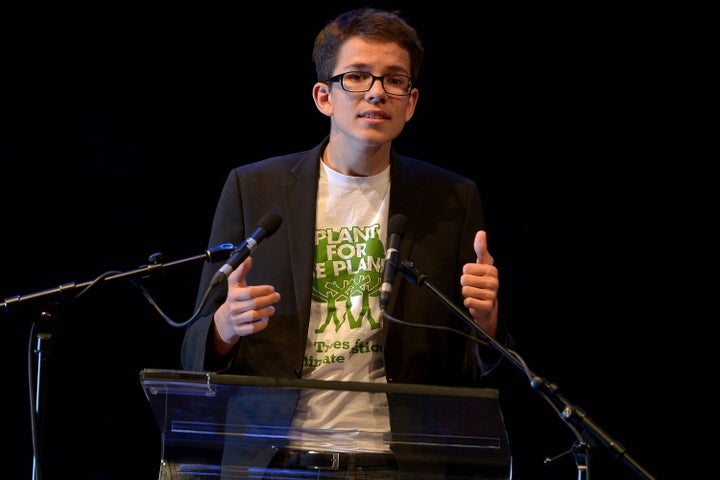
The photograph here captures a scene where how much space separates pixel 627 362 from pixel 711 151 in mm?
1038

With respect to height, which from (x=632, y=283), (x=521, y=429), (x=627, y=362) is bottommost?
(x=521, y=429)

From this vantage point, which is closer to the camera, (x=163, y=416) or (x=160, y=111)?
(x=163, y=416)

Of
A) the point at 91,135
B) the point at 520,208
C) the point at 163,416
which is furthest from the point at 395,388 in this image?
the point at 91,135

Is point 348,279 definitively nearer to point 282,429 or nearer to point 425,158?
point 282,429

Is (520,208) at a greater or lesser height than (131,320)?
greater

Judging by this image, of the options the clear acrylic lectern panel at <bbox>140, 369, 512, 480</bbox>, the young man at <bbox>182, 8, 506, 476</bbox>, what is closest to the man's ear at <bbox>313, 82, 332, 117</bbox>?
the young man at <bbox>182, 8, 506, 476</bbox>

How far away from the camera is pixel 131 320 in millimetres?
4148

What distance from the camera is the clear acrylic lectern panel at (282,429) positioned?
2.07 metres

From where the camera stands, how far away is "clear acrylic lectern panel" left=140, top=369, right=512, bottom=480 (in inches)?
81.5

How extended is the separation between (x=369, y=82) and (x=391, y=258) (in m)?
0.98

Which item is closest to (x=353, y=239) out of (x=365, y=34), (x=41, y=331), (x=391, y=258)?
(x=365, y=34)

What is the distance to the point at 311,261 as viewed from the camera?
295 centimetres

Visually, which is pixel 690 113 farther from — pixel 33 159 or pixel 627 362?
pixel 33 159

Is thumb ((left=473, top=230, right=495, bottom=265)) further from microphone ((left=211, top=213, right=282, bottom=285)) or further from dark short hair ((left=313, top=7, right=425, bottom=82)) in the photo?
dark short hair ((left=313, top=7, right=425, bottom=82))
